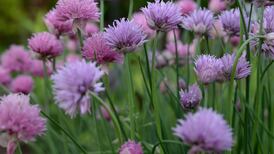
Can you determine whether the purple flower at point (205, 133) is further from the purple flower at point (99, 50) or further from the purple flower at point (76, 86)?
the purple flower at point (99, 50)

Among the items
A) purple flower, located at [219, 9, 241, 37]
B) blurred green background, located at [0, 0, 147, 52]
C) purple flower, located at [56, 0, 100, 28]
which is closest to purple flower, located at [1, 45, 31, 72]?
purple flower, located at [56, 0, 100, 28]

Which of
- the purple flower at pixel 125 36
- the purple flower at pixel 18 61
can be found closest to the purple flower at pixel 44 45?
the purple flower at pixel 125 36

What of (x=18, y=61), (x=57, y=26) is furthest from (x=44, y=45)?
(x=18, y=61)

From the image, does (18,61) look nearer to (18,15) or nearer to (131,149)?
(131,149)

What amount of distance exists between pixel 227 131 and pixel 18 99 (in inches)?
17.2

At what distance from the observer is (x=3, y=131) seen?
3.19 ft

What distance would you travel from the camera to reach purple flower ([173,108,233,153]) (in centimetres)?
77

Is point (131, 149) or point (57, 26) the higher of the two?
point (57, 26)

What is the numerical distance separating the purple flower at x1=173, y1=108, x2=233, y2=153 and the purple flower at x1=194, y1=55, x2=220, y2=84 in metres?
0.26

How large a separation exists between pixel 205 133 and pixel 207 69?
0.29 meters

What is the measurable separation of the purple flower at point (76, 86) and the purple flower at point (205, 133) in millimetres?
173

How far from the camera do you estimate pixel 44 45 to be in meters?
1.41

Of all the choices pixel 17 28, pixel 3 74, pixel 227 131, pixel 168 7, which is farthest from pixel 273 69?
pixel 17 28

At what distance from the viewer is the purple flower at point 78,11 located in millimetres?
1167
